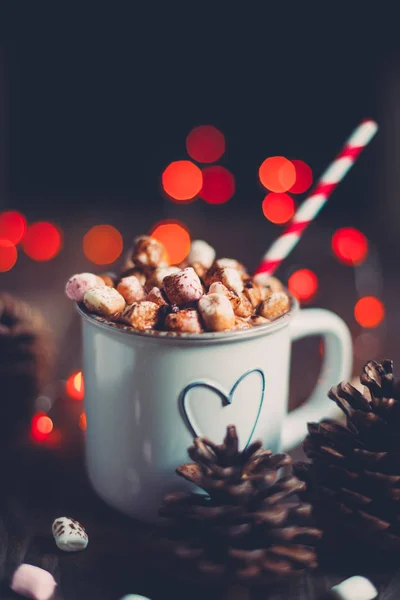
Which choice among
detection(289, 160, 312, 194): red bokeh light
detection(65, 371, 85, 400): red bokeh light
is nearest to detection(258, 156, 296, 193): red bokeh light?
detection(289, 160, 312, 194): red bokeh light

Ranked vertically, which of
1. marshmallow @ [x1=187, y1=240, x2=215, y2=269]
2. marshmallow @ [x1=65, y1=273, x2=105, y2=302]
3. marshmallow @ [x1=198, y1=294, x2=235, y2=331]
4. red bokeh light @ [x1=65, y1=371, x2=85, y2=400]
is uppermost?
marshmallow @ [x1=187, y1=240, x2=215, y2=269]

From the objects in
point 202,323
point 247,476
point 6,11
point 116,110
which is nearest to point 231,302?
point 202,323

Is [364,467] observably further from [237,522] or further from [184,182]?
[184,182]

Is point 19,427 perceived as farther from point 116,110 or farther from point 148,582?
point 116,110

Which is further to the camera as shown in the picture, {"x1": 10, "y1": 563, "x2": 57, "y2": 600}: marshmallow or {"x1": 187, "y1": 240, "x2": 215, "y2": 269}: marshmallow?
{"x1": 187, "y1": 240, "x2": 215, "y2": 269}: marshmallow

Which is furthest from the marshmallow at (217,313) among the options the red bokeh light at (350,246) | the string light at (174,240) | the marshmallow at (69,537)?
the string light at (174,240)

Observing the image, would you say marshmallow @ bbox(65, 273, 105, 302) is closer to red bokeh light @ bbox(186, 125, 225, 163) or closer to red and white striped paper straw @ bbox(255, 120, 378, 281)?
red and white striped paper straw @ bbox(255, 120, 378, 281)
